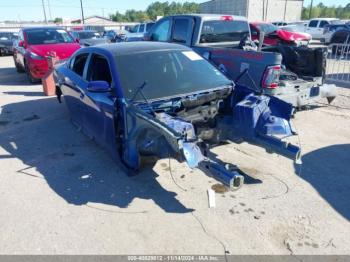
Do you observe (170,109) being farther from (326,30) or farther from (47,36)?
(326,30)

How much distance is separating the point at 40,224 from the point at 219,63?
13.6 ft

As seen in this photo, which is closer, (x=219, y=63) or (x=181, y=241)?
(x=181, y=241)

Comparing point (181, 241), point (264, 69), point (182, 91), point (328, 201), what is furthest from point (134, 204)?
point (264, 69)

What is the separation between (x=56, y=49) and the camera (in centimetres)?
1093

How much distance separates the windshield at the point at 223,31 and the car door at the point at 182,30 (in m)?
0.30

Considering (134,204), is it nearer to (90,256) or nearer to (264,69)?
(90,256)

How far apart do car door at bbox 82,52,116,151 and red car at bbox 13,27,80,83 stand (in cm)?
611

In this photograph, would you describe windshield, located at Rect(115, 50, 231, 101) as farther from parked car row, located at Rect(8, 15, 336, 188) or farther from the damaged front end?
the damaged front end

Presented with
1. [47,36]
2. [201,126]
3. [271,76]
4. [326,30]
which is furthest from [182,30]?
[326,30]

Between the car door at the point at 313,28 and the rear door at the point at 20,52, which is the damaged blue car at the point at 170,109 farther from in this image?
the car door at the point at 313,28

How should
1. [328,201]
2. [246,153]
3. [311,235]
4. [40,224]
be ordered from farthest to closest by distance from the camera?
[246,153] < [328,201] < [40,224] < [311,235]

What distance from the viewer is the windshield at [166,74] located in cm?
440

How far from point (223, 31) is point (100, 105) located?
4.18m

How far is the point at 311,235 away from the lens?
3299mm
